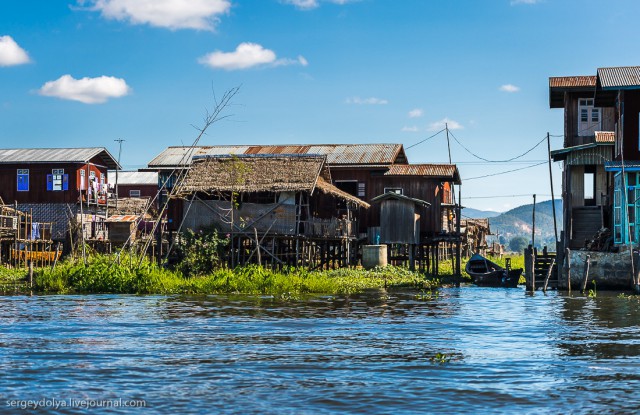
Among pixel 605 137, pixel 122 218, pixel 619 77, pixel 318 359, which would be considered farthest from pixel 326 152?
pixel 318 359

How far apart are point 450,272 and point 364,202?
21.5 ft

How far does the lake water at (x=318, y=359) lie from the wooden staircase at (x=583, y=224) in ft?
39.0

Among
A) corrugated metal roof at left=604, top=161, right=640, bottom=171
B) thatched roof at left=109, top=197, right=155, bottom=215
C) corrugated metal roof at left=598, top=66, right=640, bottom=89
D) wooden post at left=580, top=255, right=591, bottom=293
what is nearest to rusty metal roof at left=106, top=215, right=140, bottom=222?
thatched roof at left=109, top=197, right=155, bottom=215

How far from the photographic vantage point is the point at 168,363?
1282cm

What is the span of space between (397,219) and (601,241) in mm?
11393

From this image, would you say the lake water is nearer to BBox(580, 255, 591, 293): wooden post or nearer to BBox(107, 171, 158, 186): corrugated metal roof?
BBox(580, 255, 591, 293): wooden post

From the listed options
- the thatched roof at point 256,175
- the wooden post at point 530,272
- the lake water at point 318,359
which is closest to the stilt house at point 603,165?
→ the wooden post at point 530,272

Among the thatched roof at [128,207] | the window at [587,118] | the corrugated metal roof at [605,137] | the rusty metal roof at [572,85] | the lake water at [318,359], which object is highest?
the rusty metal roof at [572,85]

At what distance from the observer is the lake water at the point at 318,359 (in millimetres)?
10273

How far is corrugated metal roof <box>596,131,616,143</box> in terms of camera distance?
33719 millimetres

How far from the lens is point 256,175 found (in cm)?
3600

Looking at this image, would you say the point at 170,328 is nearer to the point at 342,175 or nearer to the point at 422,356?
the point at 422,356

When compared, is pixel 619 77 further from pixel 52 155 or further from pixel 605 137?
pixel 52 155

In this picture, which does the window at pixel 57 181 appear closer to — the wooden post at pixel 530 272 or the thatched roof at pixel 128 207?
the thatched roof at pixel 128 207
